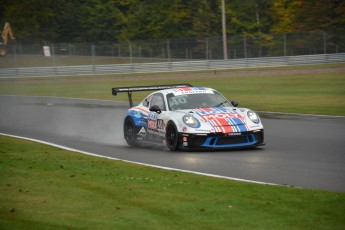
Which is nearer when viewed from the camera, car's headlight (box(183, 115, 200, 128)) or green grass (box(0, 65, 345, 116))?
car's headlight (box(183, 115, 200, 128))

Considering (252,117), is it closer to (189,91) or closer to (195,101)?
(195,101)

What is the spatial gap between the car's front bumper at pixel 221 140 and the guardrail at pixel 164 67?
37.0m

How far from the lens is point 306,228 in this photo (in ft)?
22.8

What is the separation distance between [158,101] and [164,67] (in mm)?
37315

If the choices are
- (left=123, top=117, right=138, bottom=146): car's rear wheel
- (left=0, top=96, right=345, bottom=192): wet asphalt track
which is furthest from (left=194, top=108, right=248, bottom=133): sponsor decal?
(left=123, top=117, right=138, bottom=146): car's rear wheel

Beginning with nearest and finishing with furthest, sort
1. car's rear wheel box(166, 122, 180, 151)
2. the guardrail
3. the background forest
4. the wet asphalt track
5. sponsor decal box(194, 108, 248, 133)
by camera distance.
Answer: the wet asphalt track → sponsor decal box(194, 108, 248, 133) → car's rear wheel box(166, 122, 180, 151) → the guardrail → the background forest

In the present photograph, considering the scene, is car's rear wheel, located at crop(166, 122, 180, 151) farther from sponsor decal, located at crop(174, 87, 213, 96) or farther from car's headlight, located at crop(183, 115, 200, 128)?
sponsor decal, located at crop(174, 87, 213, 96)

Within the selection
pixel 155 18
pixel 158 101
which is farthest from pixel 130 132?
pixel 155 18

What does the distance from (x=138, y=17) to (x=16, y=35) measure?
12.1m

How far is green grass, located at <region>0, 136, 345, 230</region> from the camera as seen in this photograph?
7.18 m

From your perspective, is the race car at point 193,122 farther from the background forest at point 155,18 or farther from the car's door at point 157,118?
the background forest at point 155,18

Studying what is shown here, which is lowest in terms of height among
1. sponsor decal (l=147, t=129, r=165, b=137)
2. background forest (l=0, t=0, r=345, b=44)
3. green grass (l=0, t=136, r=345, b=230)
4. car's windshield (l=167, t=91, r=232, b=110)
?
green grass (l=0, t=136, r=345, b=230)

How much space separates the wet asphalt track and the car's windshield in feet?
3.16

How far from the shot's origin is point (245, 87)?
38.2m
